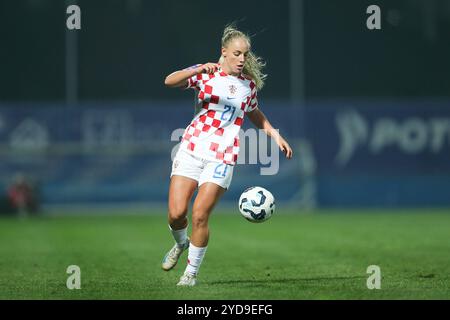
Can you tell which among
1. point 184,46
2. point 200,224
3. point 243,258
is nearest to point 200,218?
point 200,224

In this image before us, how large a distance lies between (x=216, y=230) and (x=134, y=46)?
36.5 feet

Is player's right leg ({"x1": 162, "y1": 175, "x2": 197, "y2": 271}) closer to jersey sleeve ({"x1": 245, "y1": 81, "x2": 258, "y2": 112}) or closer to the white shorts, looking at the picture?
the white shorts

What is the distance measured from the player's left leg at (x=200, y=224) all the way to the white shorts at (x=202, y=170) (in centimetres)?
6

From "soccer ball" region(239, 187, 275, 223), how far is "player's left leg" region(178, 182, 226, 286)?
1.31 ft

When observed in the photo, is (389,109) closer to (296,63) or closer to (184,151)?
(296,63)

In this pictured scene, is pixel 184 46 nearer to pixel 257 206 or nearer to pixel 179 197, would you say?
pixel 257 206

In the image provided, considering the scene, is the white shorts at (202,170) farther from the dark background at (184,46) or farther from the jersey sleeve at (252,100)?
the dark background at (184,46)

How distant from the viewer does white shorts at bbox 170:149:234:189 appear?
875cm

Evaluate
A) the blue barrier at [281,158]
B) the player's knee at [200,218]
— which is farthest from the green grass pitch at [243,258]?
the blue barrier at [281,158]

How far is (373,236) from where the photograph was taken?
15.1 meters

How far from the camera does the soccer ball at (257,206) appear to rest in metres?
9.01

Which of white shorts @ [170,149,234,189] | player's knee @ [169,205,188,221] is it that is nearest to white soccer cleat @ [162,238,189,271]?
player's knee @ [169,205,188,221]

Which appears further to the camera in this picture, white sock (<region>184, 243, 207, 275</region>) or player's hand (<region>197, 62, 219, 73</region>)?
white sock (<region>184, 243, 207, 275</region>)

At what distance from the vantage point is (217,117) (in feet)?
29.0
